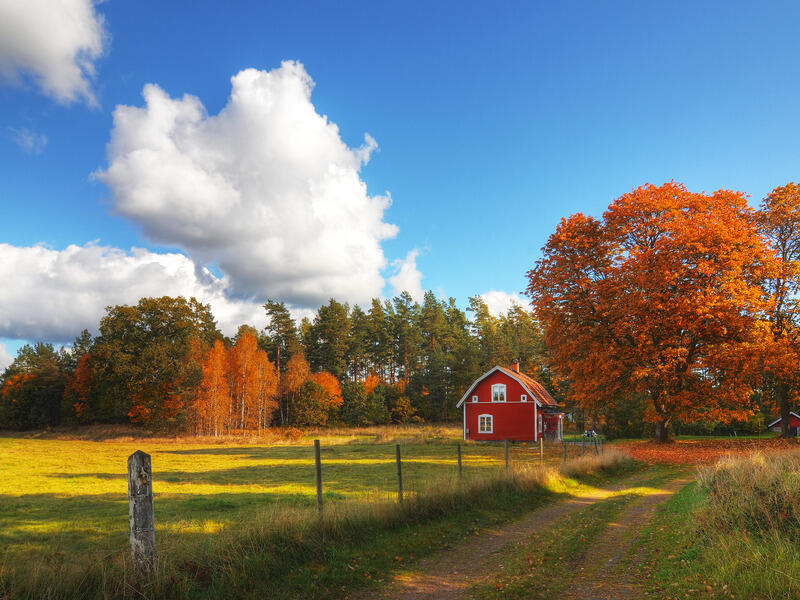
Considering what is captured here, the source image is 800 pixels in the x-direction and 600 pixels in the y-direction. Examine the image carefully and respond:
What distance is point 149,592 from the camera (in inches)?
206

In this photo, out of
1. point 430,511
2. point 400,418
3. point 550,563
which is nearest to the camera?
point 550,563

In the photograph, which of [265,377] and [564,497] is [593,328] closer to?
[564,497]

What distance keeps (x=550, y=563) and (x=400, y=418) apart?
61.6 m

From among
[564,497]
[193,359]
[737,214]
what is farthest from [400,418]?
[564,497]

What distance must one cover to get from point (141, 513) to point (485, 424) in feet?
129

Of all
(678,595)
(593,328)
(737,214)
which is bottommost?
(678,595)

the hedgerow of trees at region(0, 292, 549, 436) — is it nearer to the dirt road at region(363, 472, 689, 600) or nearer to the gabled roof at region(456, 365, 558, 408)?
the gabled roof at region(456, 365, 558, 408)

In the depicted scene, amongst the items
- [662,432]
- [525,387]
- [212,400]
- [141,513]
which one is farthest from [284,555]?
[212,400]

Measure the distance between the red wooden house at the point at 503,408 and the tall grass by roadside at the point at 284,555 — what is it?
31.1m

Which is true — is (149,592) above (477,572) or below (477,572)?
above

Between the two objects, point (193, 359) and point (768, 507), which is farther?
point (193, 359)

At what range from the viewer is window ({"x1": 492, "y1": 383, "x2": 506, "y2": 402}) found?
41.8 meters

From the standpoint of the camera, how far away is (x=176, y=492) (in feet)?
52.7

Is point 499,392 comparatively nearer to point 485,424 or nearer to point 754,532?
point 485,424
